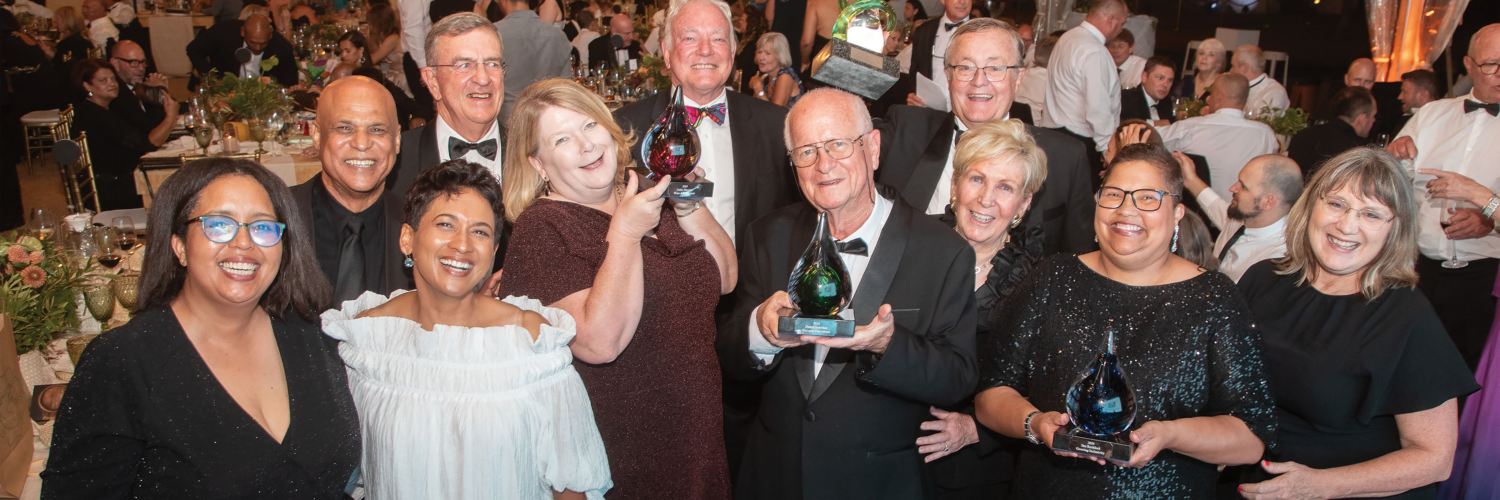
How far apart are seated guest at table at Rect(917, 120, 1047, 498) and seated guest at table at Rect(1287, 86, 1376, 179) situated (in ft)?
12.4

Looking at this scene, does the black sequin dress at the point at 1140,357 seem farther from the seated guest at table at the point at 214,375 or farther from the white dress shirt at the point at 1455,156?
the white dress shirt at the point at 1455,156

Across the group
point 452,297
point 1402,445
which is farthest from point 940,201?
point 452,297

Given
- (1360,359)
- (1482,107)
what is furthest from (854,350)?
(1482,107)

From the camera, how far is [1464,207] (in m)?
3.87

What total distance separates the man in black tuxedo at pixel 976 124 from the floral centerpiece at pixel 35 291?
2.65 metres

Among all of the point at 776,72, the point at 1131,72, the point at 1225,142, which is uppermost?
the point at 1131,72

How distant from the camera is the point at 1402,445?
2.08 meters

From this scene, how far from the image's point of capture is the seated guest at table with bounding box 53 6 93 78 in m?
8.77

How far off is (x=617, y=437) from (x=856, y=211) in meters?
0.79

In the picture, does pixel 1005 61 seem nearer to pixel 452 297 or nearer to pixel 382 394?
pixel 452 297

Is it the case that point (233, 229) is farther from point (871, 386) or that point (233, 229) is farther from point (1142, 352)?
point (1142, 352)

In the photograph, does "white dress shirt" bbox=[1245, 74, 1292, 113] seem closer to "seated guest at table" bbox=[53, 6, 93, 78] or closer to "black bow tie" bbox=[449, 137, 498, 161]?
"black bow tie" bbox=[449, 137, 498, 161]

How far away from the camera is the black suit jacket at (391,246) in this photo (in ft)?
8.02

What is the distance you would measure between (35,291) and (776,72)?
15.9 feet
